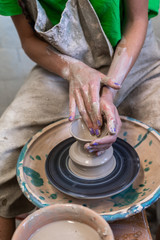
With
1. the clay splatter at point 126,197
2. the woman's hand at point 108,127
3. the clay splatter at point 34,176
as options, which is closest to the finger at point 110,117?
the woman's hand at point 108,127

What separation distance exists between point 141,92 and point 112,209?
0.76 meters

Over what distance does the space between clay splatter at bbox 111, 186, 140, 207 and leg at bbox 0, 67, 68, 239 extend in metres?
0.51

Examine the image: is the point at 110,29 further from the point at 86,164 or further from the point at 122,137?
the point at 86,164

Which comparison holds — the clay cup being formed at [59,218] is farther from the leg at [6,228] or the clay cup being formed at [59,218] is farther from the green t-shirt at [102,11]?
the green t-shirt at [102,11]

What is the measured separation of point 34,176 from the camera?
109 cm

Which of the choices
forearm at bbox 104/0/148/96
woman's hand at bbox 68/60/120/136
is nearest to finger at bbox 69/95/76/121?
woman's hand at bbox 68/60/120/136

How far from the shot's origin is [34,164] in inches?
45.0

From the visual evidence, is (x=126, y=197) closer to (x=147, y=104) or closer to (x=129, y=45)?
(x=147, y=104)

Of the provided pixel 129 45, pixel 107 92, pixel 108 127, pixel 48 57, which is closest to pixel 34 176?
pixel 108 127

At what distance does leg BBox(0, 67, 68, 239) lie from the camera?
4.03 ft

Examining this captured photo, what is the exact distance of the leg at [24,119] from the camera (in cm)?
123

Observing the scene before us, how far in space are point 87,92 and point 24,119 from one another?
14.7 inches

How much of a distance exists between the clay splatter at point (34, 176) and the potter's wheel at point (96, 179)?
0.06 m

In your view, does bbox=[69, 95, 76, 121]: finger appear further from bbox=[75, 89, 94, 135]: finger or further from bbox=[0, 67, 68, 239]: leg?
bbox=[0, 67, 68, 239]: leg
